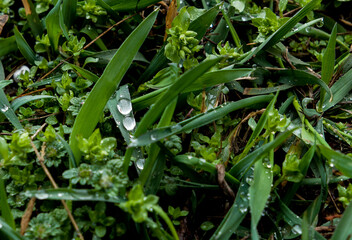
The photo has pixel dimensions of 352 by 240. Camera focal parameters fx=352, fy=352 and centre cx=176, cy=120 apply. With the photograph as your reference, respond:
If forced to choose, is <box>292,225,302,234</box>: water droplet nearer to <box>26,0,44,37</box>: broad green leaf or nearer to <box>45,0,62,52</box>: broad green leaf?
<box>45,0,62,52</box>: broad green leaf

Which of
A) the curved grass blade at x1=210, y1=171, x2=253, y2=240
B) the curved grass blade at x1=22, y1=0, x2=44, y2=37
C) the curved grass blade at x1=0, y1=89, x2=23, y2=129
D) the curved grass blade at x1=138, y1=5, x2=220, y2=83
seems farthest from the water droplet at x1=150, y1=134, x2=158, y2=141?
the curved grass blade at x1=22, y1=0, x2=44, y2=37

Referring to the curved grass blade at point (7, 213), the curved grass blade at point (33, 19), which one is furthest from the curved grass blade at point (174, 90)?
the curved grass blade at point (33, 19)

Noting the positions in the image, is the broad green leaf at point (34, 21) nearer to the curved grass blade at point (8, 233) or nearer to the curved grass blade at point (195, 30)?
the curved grass blade at point (195, 30)

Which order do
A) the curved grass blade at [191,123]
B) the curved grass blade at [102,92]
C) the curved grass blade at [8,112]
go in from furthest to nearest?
the curved grass blade at [8,112]
the curved grass blade at [102,92]
the curved grass blade at [191,123]

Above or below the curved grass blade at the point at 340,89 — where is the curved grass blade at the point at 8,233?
above

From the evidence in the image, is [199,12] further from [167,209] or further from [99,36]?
[167,209]

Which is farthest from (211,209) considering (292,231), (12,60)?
(12,60)

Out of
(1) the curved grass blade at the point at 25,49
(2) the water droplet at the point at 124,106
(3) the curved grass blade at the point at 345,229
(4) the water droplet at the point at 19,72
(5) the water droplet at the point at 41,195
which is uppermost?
(1) the curved grass blade at the point at 25,49
